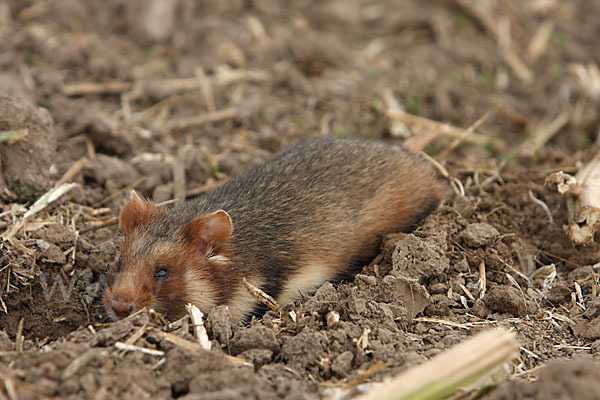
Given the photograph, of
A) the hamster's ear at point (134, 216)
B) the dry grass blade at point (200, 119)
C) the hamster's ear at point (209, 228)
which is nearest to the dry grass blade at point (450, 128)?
the dry grass blade at point (200, 119)

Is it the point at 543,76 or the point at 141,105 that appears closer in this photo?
the point at 141,105

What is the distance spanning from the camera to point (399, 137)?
7.79 metres

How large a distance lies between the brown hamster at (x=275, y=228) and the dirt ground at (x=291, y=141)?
0.26 metres

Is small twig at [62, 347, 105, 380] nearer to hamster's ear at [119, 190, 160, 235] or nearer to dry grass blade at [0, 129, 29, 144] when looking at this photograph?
hamster's ear at [119, 190, 160, 235]

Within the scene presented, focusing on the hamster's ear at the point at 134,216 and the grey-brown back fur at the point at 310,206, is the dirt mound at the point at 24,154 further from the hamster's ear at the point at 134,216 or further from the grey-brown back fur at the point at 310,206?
the grey-brown back fur at the point at 310,206

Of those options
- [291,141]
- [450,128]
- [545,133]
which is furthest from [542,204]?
[291,141]

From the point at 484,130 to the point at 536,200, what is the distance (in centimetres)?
274

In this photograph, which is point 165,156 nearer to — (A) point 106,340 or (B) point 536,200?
(A) point 106,340

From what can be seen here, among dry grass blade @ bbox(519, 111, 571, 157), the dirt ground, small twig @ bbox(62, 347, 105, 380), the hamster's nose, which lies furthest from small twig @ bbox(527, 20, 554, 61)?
small twig @ bbox(62, 347, 105, 380)

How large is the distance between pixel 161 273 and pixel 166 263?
84 millimetres

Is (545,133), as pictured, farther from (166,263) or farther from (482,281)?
(166,263)

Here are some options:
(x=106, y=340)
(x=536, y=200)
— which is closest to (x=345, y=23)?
(x=536, y=200)

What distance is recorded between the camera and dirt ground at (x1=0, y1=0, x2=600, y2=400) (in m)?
4.04

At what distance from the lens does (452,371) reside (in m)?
3.41
